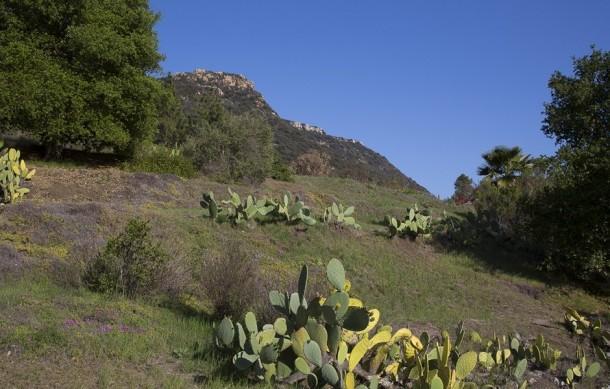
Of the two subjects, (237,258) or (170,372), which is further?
(237,258)

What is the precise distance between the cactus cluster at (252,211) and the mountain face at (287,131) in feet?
154

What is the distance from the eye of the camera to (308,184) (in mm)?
29047

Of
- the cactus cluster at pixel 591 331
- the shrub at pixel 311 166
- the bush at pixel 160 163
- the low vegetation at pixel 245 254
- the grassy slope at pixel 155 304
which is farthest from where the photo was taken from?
the shrub at pixel 311 166

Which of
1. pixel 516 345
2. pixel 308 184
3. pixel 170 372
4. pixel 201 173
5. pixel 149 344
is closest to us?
pixel 170 372

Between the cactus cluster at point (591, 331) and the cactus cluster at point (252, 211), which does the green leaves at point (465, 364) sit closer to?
the cactus cluster at point (591, 331)

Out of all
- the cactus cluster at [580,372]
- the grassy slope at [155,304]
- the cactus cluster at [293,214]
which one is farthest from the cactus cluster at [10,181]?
the cactus cluster at [580,372]

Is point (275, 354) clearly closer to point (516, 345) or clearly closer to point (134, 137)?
point (516, 345)

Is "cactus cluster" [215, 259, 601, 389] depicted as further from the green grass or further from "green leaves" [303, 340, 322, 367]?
the green grass

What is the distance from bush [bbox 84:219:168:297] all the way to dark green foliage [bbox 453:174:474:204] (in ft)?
96.8

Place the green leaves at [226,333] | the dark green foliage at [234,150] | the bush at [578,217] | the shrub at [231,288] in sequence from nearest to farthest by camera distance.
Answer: the green leaves at [226,333], the shrub at [231,288], the bush at [578,217], the dark green foliage at [234,150]

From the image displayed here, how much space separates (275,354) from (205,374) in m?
0.65

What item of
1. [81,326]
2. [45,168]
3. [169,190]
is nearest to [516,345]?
[81,326]

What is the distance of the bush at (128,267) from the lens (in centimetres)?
772

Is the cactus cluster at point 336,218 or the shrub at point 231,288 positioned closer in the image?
the shrub at point 231,288
